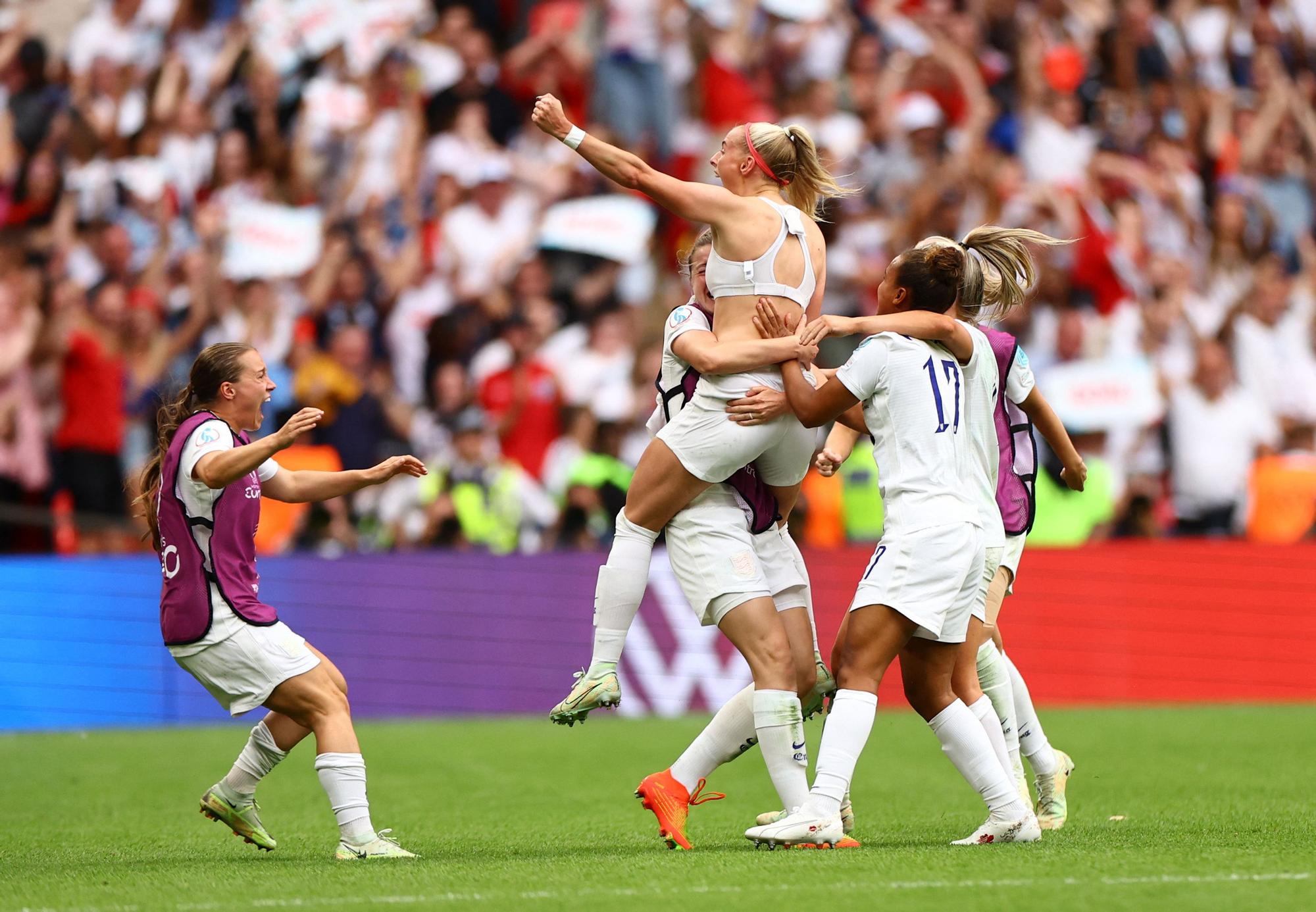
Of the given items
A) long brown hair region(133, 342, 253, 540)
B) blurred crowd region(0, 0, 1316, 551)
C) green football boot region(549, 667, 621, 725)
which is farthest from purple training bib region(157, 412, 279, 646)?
blurred crowd region(0, 0, 1316, 551)

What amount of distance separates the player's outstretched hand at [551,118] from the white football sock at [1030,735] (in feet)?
8.87

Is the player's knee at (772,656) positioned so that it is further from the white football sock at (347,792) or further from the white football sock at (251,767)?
the white football sock at (251,767)

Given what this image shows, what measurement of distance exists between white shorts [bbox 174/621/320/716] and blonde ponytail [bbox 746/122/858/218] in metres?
2.40

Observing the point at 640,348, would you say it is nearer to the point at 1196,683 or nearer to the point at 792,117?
the point at 792,117

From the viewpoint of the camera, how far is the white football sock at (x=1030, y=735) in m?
7.00

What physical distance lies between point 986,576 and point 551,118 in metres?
2.18

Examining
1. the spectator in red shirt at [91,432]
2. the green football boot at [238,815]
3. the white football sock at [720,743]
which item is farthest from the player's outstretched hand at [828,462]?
the spectator in red shirt at [91,432]

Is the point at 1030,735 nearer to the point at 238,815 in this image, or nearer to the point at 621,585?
the point at 621,585

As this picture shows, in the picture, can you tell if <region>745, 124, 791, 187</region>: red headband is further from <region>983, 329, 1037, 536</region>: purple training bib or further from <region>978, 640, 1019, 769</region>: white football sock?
<region>978, 640, 1019, 769</region>: white football sock

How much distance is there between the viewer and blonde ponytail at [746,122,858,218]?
6.45 m

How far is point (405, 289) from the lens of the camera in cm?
1466

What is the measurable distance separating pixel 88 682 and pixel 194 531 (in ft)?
22.6

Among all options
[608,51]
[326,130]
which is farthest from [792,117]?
[326,130]

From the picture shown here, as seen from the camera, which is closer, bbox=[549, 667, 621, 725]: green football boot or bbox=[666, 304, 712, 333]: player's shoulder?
bbox=[549, 667, 621, 725]: green football boot
